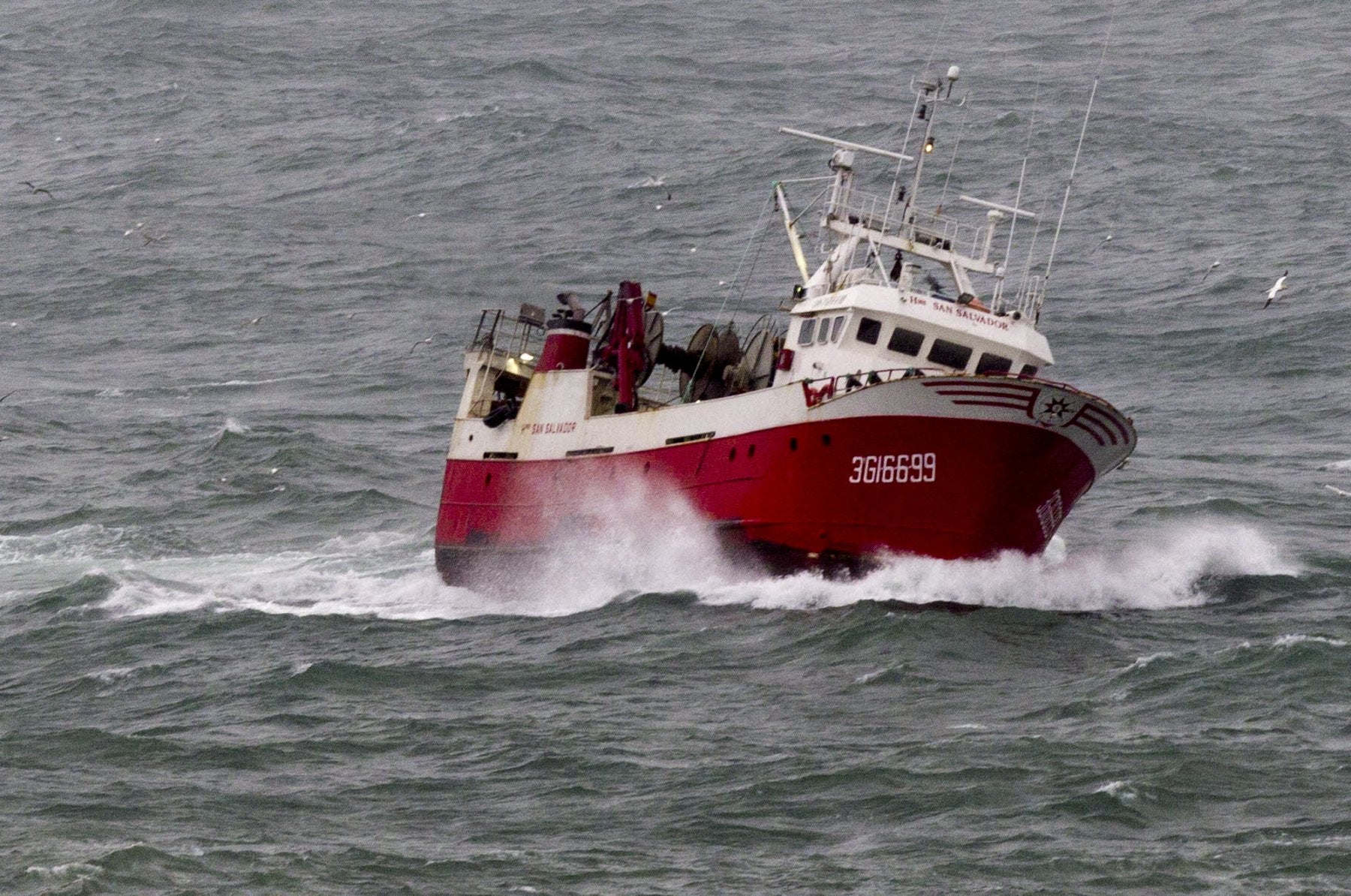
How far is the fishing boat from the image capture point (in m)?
36.0

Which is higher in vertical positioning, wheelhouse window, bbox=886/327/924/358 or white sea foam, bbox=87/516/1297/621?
wheelhouse window, bbox=886/327/924/358

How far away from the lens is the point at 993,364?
38.0 m

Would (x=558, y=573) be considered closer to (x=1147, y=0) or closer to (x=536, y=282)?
(x=536, y=282)

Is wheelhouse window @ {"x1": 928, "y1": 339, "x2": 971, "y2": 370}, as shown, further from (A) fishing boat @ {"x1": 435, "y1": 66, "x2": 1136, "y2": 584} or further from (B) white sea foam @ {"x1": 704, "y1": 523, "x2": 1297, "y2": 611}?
(B) white sea foam @ {"x1": 704, "y1": 523, "x2": 1297, "y2": 611}

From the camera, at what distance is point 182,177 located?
93.2 metres

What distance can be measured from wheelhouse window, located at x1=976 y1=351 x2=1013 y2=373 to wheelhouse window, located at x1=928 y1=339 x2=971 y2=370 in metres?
0.25

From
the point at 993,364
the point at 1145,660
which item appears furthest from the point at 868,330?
the point at 1145,660

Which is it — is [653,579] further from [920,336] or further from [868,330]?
[920,336]

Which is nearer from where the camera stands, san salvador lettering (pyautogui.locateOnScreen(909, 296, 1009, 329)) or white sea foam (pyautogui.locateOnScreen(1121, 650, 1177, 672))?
white sea foam (pyautogui.locateOnScreen(1121, 650, 1177, 672))

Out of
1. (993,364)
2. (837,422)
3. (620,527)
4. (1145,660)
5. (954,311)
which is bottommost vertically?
(620,527)

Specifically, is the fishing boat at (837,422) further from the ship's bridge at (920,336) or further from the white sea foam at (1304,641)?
the white sea foam at (1304,641)

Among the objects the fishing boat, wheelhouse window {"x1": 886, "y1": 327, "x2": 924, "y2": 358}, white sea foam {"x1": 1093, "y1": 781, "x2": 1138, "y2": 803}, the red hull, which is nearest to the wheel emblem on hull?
the fishing boat

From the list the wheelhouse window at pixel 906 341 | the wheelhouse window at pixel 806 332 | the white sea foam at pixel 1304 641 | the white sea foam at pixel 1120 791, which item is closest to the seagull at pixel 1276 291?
the wheelhouse window at pixel 806 332

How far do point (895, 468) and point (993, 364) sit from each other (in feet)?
10.4
